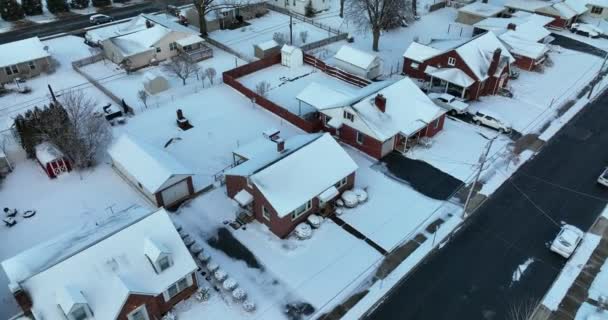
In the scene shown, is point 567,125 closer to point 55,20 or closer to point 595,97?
point 595,97

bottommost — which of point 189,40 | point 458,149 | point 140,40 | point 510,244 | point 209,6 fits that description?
point 510,244

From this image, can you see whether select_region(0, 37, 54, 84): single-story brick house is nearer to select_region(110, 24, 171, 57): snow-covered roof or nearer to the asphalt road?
select_region(110, 24, 171, 57): snow-covered roof

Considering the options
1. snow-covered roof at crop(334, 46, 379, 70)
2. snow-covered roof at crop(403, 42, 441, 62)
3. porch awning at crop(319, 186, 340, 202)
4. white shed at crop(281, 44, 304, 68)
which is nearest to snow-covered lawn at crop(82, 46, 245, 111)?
white shed at crop(281, 44, 304, 68)

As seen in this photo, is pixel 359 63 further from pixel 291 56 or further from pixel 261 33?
pixel 261 33

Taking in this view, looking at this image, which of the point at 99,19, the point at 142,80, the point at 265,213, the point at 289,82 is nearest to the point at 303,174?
the point at 265,213

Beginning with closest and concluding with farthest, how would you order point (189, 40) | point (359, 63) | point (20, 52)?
point (359, 63) < point (20, 52) < point (189, 40)

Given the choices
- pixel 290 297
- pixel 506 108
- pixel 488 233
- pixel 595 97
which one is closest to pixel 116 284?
pixel 290 297

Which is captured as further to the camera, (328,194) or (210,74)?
(210,74)
